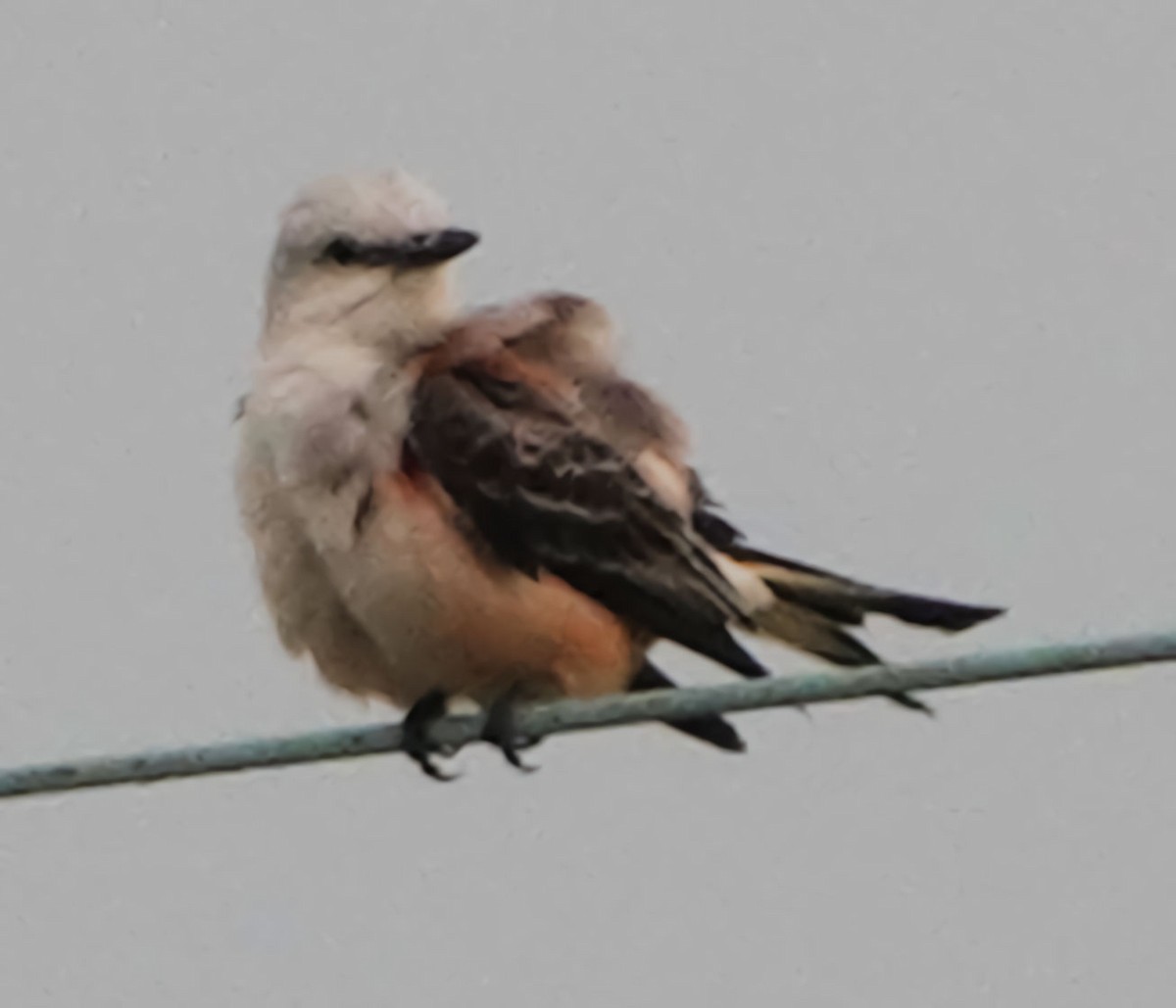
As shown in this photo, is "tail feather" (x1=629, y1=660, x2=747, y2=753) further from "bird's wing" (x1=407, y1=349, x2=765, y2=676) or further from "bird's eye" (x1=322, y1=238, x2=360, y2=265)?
"bird's eye" (x1=322, y1=238, x2=360, y2=265)

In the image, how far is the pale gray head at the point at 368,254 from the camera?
14.1 feet

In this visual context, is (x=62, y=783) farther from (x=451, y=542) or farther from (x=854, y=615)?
(x=854, y=615)

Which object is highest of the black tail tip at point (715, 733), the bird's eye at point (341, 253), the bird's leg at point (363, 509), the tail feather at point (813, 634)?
the bird's eye at point (341, 253)

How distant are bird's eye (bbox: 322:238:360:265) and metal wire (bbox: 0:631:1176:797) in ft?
3.20

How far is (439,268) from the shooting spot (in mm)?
4316

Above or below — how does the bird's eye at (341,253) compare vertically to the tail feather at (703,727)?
above

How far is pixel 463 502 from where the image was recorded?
13.5ft

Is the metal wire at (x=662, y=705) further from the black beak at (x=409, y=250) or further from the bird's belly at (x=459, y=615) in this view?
the black beak at (x=409, y=250)

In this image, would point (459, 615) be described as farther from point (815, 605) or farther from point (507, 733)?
point (815, 605)

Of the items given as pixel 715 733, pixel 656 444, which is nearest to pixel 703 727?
pixel 715 733

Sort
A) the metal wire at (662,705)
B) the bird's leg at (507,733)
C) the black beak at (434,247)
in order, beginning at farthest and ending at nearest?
1. the black beak at (434,247)
2. the bird's leg at (507,733)
3. the metal wire at (662,705)

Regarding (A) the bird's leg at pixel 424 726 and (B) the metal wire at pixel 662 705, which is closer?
(B) the metal wire at pixel 662 705

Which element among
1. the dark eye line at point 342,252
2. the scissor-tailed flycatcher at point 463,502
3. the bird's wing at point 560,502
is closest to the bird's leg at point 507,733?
the scissor-tailed flycatcher at point 463,502

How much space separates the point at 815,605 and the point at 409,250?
805mm
